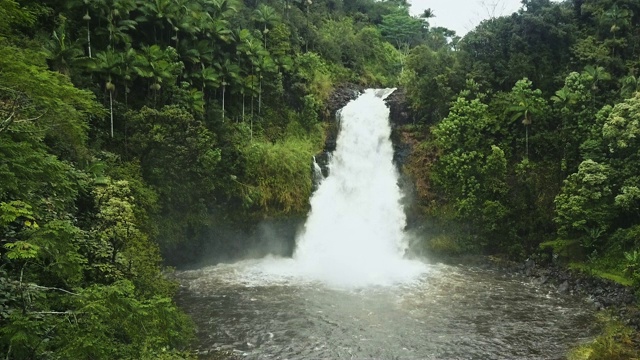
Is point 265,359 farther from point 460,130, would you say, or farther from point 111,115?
point 460,130

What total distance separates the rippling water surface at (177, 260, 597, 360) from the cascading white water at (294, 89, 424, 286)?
236 centimetres

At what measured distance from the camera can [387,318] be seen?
19266mm

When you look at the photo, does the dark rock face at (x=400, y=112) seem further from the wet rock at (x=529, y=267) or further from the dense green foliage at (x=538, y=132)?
the wet rock at (x=529, y=267)

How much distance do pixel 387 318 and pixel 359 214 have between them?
12618mm

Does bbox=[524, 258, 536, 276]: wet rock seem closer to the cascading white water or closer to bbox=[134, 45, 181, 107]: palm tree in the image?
the cascading white water

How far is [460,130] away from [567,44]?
957cm

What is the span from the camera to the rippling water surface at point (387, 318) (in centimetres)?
1650

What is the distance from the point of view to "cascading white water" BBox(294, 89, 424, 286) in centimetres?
2673

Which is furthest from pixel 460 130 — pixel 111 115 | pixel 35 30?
pixel 35 30

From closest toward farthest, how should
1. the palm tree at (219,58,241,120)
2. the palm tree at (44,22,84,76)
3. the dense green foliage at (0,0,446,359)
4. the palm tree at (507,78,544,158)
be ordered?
the dense green foliage at (0,0,446,359) < the palm tree at (44,22,84,76) < the palm tree at (507,78,544,158) < the palm tree at (219,58,241,120)

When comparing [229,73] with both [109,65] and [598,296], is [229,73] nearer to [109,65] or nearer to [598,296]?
[109,65]

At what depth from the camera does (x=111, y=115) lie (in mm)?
24750

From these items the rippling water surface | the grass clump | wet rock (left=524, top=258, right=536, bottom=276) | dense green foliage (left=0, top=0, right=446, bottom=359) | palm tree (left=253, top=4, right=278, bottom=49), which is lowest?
the rippling water surface

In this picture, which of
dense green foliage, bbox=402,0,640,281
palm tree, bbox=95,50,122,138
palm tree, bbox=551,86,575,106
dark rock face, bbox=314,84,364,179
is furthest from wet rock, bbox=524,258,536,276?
palm tree, bbox=95,50,122,138
